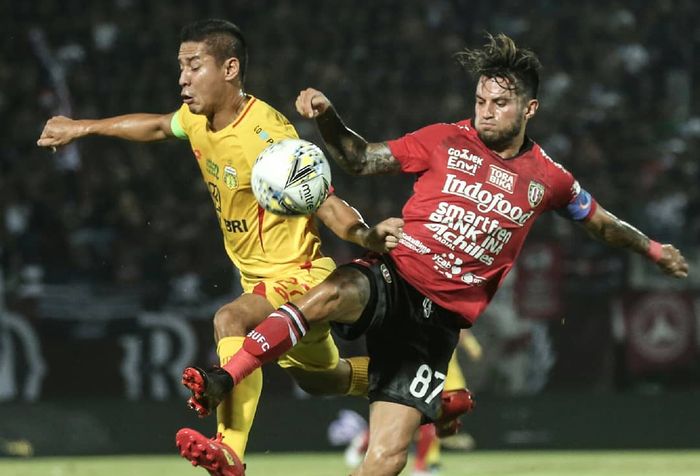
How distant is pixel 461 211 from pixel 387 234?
53 cm

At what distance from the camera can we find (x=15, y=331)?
11.1 m

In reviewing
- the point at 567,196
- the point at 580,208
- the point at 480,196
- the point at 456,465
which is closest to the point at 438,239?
the point at 480,196

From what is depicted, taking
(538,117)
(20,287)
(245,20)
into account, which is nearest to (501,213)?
(20,287)

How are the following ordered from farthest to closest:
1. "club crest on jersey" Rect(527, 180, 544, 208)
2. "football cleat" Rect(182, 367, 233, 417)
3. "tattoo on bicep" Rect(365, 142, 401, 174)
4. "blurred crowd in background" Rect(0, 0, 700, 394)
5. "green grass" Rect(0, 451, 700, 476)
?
"blurred crowd in background" Rect(0, 0, 700, 394) → "green grass" Rect(0, 451, 700, 476) → "club crest on jersey" Rect(527, 180, 544, 208) → "tattoo on bicep" Rect(365, 142, 401, 174) → "football cleat" Rect(182, 367, 233, 417)

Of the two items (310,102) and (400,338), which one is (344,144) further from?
(400,338)

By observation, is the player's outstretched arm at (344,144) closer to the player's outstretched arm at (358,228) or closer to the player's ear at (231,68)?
the player's outstretched arm at (358,228)

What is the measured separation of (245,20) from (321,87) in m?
1.50

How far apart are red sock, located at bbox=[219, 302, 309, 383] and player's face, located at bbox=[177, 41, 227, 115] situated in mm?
1243

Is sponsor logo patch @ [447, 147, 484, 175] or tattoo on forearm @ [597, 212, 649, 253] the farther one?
tattoo on forearm @ [597, 212, 649, 253]

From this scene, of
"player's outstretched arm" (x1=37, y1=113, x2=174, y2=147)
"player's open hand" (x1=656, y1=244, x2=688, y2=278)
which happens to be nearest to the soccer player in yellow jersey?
"player's outstretched arm" (x1=37, y1=113, x2=174, y2=147)

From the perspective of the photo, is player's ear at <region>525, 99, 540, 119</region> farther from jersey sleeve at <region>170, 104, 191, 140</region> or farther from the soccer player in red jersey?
jersey sleeve at <region>170, 104, 191, 140</region>

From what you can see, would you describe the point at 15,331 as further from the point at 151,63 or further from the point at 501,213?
the point at 501,213

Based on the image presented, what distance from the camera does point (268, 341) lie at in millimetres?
6043

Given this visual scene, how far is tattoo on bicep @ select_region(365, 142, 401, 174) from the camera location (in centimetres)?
638
